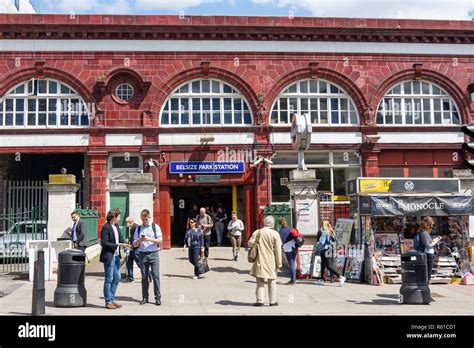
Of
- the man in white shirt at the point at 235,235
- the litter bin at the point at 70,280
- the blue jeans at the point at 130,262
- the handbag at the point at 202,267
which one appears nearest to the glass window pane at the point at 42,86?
the man in white shirt at the point at 235,235

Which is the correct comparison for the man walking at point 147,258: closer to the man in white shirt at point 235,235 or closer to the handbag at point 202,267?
the handbag at point 202,267

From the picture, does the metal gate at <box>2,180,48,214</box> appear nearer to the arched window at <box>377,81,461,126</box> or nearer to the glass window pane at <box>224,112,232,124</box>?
the glass window pane at <box>224,112,232,124</box>

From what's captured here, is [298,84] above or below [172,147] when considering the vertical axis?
above

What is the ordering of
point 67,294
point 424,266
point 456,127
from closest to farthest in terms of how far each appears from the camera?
point 67,294
point 424,266
point 456,127

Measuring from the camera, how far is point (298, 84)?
25188 mm

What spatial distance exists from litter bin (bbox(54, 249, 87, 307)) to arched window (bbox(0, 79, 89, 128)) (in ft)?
48.7

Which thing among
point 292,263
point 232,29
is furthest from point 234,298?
point 232,29

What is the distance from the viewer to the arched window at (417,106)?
2555 centimetres

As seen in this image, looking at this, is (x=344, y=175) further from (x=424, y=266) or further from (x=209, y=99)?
(x=424, y=266)

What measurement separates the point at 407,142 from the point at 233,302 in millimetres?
16827

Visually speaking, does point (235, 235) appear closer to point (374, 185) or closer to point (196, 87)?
point (374, 185)

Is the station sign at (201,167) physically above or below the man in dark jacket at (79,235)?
above

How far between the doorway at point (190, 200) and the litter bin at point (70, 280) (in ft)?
51.6

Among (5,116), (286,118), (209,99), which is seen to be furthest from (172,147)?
(5,116)
